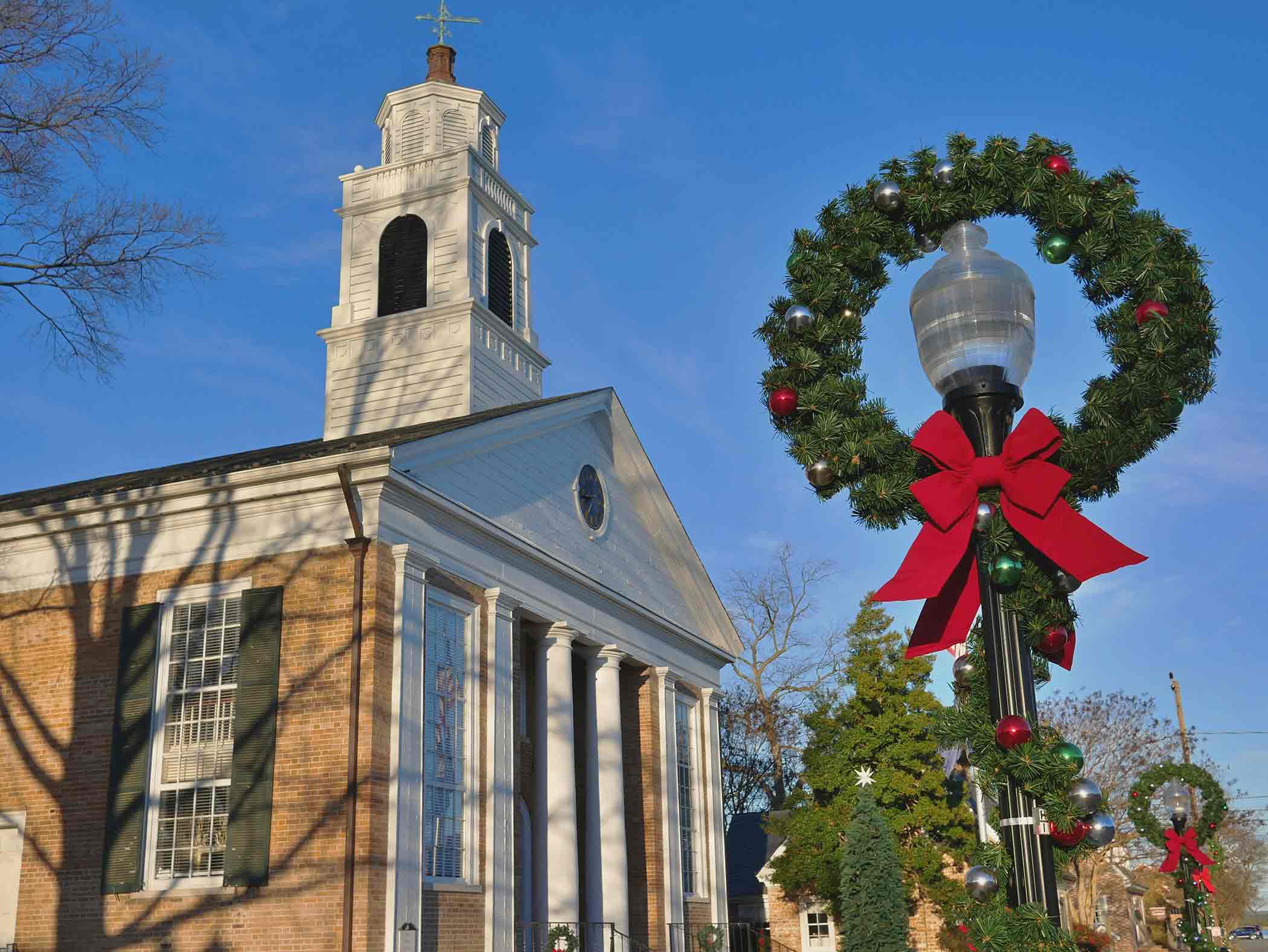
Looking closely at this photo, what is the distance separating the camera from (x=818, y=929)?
3197 centimetres

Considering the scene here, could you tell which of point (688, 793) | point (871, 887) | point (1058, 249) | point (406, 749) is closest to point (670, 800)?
point (688, 793)

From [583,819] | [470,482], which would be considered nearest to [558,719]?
[583,819]

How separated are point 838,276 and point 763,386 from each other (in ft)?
2.08

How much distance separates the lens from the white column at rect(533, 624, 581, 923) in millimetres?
18734

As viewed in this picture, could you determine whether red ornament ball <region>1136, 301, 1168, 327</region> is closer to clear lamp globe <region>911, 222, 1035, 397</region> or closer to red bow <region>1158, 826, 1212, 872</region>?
clear lamp globe <region>911, 222, 1035, 397</region>

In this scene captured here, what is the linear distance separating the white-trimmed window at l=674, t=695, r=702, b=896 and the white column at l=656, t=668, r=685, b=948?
0.31 m

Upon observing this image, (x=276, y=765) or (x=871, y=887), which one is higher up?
(x=276, y=765)

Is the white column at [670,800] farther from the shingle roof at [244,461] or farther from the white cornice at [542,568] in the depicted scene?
the shingle roof at [244,461]

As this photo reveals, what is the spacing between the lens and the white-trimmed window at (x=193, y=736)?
14992 millimetres

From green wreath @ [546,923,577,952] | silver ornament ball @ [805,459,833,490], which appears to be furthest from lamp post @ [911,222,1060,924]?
green wreath @ [546,923,577,952]

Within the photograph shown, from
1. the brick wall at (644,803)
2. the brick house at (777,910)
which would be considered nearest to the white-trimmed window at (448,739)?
the brick wall at (644,803)

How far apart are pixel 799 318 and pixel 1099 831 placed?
2.49 meters

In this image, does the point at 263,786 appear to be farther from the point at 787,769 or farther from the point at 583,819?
the point at 787,769

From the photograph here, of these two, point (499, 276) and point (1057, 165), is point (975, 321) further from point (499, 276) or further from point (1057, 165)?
point (499, 276)
